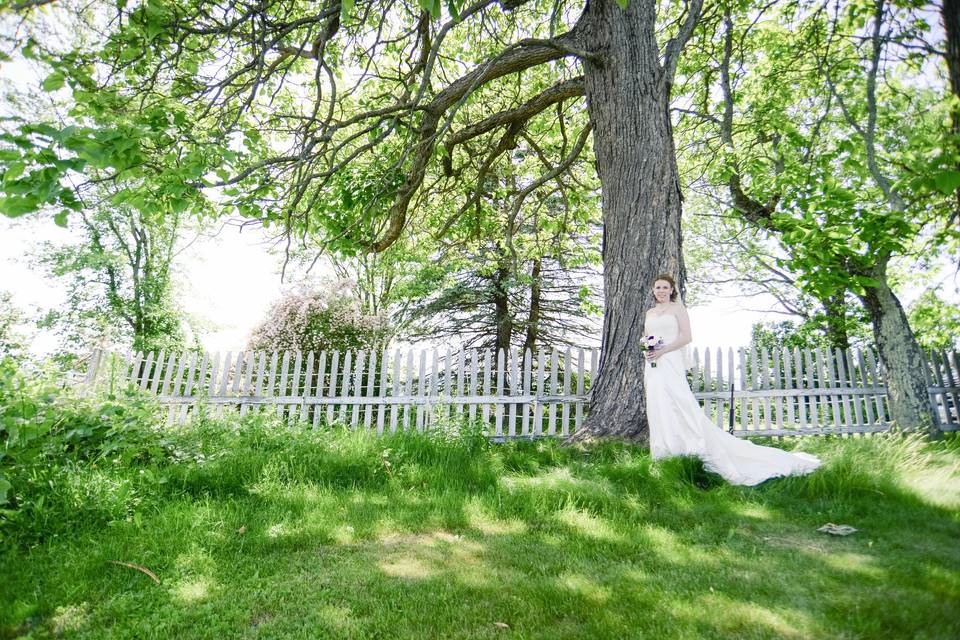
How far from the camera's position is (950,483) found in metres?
4.17

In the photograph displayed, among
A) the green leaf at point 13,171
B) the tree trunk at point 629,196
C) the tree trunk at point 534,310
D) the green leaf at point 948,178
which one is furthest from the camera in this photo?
the tree trunk at point 534,310

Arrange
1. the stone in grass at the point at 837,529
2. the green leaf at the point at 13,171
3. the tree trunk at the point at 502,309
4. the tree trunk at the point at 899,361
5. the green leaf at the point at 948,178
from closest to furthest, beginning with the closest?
the green leaf at the point at 948,178 → the green leaf at the point at 13,171 → the stone in grass at the point at 837,529 → the tree trunk at the point at 899,361 → the tree trunk at the point at 502,309

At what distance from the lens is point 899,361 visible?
28.2 feet

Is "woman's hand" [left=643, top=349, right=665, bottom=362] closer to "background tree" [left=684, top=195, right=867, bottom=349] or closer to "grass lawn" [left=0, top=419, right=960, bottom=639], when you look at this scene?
"grass lawn" [left=0, top=419, right=960, bottom=639]

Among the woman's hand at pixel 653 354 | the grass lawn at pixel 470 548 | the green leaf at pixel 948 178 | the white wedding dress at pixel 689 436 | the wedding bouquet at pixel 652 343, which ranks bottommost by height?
the grass lawn at pixel 470 548

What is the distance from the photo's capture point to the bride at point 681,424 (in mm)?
4766

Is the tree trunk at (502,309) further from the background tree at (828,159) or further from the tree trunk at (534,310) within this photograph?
the background tree at (828,159)

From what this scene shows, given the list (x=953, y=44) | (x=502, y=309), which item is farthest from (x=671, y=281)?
(x=502, y=309)

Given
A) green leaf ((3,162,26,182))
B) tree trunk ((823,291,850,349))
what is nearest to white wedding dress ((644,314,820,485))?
green leaf ((3,162,26,182))

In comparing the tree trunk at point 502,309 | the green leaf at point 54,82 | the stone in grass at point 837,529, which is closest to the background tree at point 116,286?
the tree trunk at point 502,309

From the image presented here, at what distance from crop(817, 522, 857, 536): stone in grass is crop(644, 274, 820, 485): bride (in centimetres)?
106

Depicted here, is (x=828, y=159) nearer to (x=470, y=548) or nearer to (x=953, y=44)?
(x=953, y=44)

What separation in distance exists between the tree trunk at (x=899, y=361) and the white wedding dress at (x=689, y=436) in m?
5.26

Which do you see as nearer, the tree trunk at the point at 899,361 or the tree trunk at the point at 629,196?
the tree trunk at the point at 629,196
